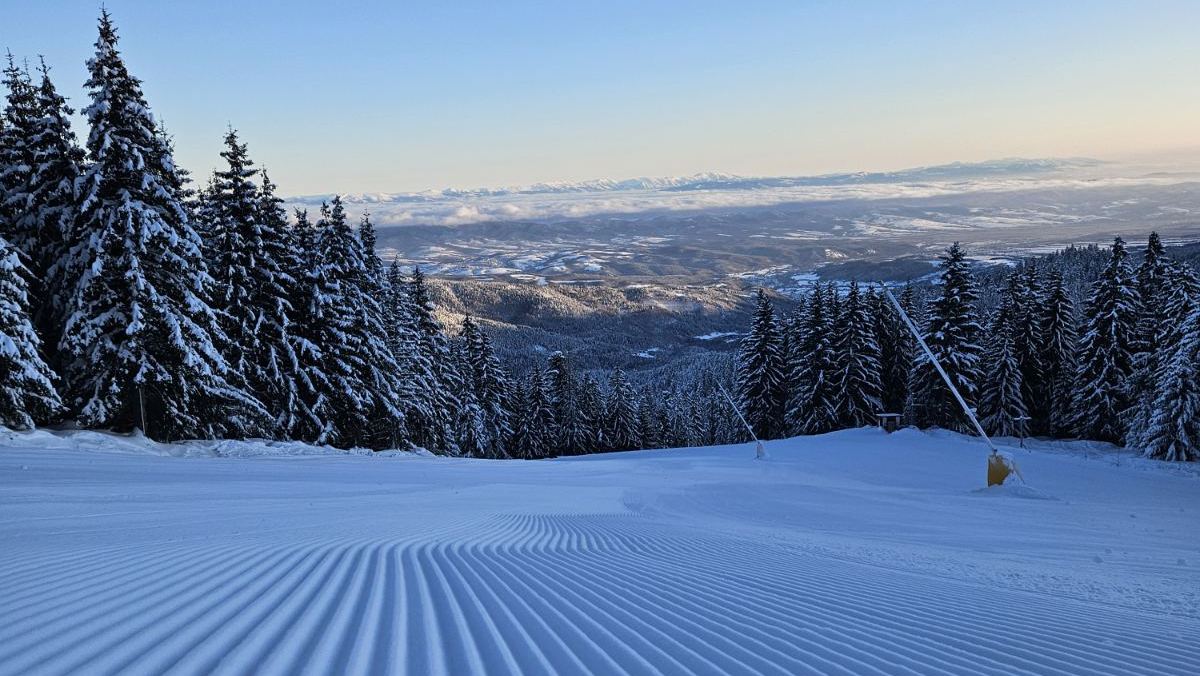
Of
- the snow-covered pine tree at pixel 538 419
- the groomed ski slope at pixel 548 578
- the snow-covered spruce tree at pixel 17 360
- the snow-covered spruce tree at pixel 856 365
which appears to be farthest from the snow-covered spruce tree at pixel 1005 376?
the snow-covered spruce tree at pixel 17 360

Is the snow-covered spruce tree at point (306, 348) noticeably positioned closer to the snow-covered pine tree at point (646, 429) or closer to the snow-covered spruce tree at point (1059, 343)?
the snow-covered pine tree at point (646, 429)

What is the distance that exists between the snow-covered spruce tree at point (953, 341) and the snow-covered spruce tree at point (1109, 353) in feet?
17.1

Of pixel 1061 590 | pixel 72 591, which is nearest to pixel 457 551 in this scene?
pixel 72 591

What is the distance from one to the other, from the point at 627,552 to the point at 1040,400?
43.1 metres

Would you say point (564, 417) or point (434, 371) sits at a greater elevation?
point (434, 371)

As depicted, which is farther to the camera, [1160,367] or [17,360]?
[1160,367]

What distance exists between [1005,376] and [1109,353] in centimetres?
500

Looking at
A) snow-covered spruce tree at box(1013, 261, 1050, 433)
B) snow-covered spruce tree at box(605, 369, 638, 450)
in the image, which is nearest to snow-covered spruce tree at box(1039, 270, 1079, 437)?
snow-covered spruce tree at box(1013, 261, 1050, 433)

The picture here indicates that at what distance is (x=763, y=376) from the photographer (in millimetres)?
49688

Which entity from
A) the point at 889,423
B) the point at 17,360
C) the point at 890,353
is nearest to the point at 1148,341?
the point at 890,353

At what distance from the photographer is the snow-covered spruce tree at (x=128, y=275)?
1891 cm

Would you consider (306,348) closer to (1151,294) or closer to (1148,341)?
(1148,341)

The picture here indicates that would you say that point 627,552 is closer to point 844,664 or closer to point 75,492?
point 844,664

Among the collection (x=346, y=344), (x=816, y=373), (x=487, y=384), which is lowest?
(x=487, y=384)
